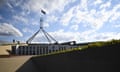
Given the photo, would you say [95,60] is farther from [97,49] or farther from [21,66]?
[21,66]

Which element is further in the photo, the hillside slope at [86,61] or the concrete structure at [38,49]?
the concrete structure at [38,49]

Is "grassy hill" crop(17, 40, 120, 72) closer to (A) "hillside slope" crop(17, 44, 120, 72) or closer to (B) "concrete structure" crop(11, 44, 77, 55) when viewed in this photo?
(A) "hillside slope" crop(17, 44, 120, 72)

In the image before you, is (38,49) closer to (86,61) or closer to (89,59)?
(86,61)

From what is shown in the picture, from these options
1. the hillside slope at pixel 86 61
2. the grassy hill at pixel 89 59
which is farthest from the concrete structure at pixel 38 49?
the grassy hill at pixel 89 59

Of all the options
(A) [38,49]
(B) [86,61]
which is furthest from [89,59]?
(A) [38,49]

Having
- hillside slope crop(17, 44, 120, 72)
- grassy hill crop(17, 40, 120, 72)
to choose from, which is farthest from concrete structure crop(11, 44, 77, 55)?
grassy hill crop(17, 40, 120, 72)

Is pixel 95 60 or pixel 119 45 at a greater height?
pixel 119 45

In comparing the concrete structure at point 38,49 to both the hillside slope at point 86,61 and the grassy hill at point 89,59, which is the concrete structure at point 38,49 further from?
the grassy hill at point 89,59

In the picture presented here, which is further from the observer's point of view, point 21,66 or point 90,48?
point 21,66

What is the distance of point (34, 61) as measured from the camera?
1833cm

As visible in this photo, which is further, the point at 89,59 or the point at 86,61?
the point at 86,61

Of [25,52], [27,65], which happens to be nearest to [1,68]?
[27,65]

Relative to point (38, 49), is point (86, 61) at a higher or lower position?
lower

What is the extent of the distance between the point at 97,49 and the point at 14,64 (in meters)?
11.2
